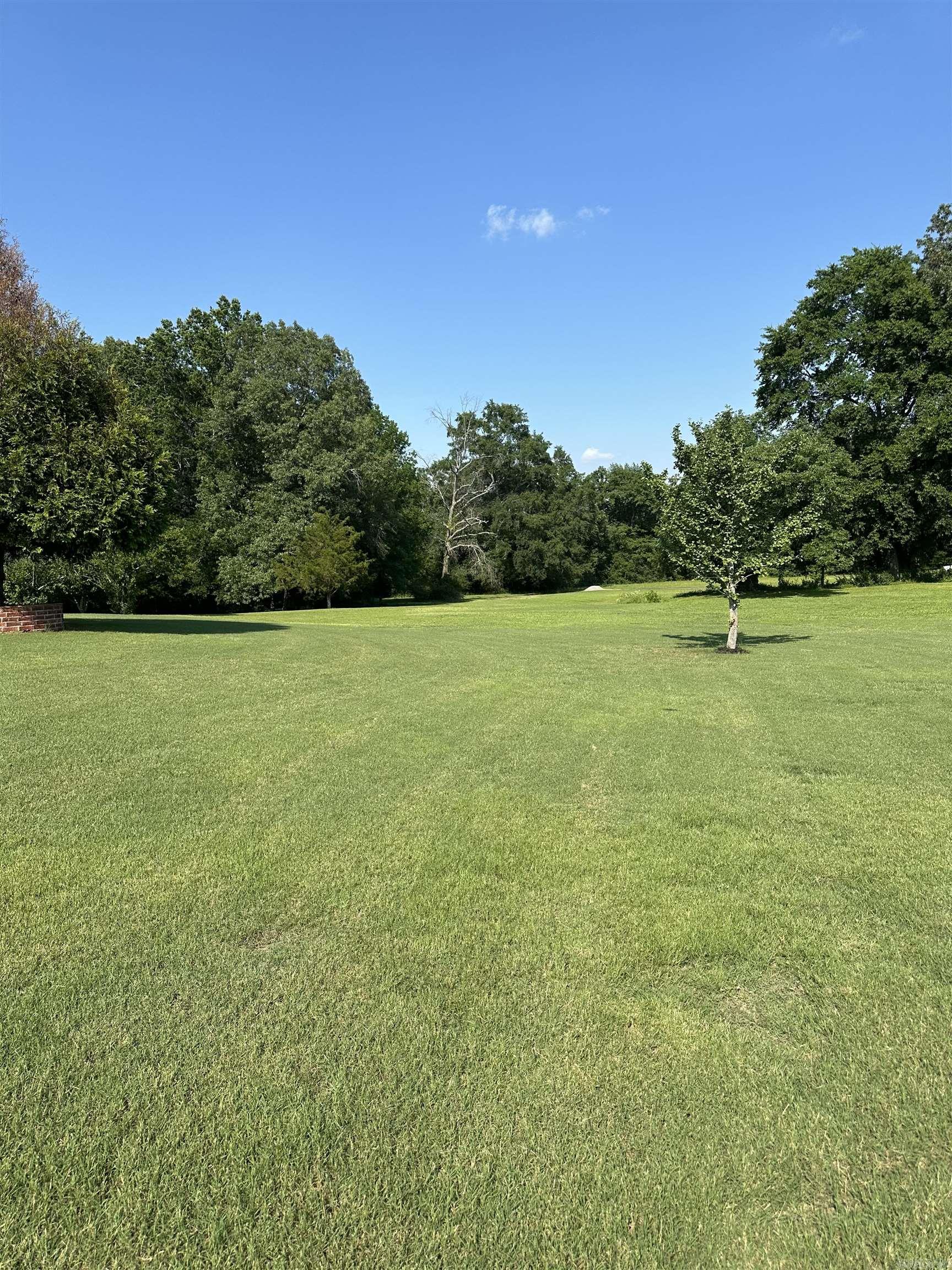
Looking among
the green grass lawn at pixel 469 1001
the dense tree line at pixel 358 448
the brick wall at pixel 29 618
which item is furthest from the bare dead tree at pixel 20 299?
the green grass lawn at pixel 469 1001

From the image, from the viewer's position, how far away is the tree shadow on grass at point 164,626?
49.6 ft

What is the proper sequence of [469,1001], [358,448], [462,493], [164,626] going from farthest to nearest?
[462,493]
[358,448]
[164,626]
[469,1001]

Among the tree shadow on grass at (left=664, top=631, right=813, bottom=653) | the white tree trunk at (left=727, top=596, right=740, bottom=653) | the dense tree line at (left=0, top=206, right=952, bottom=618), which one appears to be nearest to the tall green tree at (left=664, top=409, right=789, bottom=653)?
the white tree trunk at (left=727, top=596, right=740, bottom=653)

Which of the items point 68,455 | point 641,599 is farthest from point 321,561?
point 68,455

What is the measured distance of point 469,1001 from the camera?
2725 millimetres

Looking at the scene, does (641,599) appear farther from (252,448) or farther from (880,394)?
(252,448)

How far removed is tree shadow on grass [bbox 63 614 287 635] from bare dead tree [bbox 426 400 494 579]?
3719cm

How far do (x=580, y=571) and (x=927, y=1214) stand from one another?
209 feet

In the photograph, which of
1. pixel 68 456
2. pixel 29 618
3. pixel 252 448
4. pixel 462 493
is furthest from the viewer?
pixel 462 493

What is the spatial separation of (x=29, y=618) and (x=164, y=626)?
3640 mm

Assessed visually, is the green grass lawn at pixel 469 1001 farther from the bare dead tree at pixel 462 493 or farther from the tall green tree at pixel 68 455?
A: the bare dead tree at pixel 462 493

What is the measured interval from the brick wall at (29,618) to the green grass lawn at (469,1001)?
8779 millimetres

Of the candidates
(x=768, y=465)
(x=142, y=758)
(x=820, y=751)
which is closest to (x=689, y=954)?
(x=820, y=751)

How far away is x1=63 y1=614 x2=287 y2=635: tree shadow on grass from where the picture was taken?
15.1 meters
